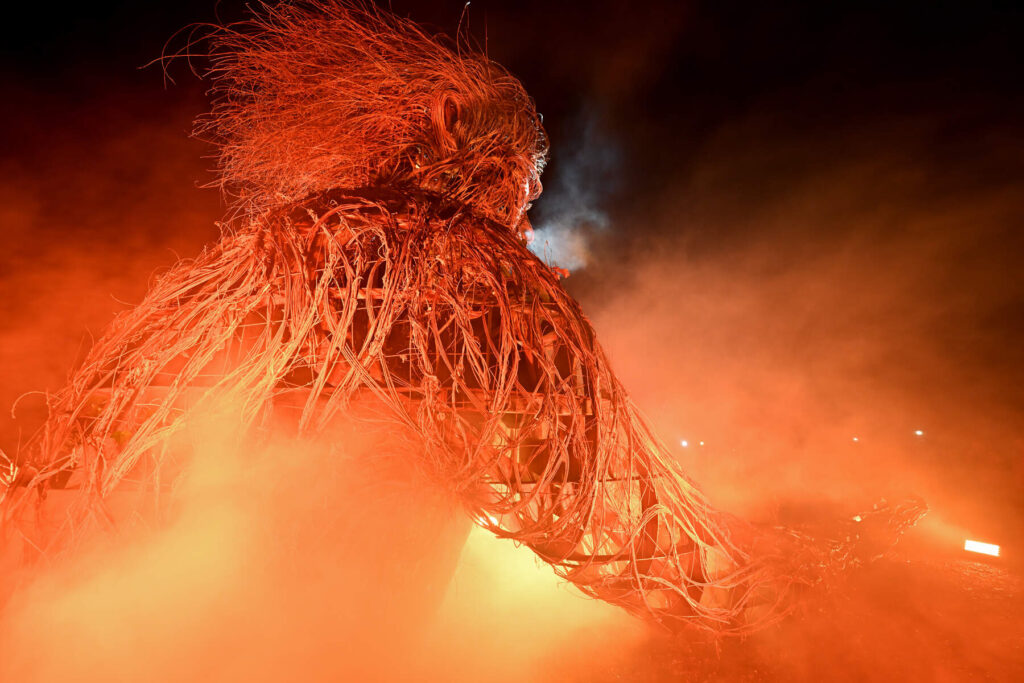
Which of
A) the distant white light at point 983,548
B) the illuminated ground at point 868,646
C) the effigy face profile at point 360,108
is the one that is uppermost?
the distant white light at point 983,548

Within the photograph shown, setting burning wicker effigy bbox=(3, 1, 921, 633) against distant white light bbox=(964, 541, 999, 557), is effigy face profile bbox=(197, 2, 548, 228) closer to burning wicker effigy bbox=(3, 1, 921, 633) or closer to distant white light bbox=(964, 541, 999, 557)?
burning wicker effigy bbox=(3, 1, 921, 633)

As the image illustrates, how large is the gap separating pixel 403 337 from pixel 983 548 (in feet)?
32.2

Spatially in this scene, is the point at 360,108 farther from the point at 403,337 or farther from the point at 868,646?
the point at 868,646

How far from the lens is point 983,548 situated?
7.41 meters

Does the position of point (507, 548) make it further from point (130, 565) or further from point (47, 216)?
point (47, 216)

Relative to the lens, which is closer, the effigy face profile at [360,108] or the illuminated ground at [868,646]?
→ the effigy face profile at [360,108]

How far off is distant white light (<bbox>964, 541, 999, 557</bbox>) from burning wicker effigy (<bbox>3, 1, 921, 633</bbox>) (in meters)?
6.85

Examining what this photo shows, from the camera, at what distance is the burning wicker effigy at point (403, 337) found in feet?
7.97

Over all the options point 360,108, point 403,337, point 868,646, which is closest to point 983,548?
point 868,646

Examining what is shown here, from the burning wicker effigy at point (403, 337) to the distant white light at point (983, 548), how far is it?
6855mm

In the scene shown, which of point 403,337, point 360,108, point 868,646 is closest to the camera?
point 403,337

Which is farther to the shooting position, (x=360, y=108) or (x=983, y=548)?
(x=983, y=548)

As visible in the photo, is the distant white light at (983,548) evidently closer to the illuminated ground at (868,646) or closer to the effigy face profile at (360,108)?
the illuminated ground at (868,646)

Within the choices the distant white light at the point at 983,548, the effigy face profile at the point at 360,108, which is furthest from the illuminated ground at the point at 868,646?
the effigy face profile at the point at 360,108
